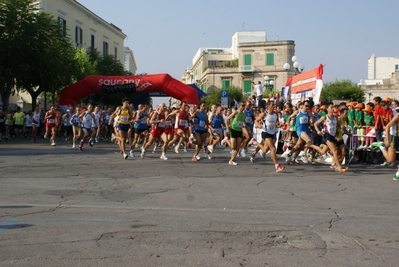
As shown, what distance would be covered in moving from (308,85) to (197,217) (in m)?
14.6

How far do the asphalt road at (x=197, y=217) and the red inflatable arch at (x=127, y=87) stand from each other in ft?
59.7

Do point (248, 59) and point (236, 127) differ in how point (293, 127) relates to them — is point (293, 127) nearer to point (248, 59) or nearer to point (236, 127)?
point (236, 127)

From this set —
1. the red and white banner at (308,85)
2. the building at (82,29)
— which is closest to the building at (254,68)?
the building at (82,29)

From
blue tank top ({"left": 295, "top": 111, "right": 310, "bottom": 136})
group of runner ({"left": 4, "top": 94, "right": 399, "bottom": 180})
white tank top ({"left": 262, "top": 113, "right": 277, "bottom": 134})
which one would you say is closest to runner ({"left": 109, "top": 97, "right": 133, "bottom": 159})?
group of runner ({"left": 4, "top": 94, "right": 399, "bottom": 180})

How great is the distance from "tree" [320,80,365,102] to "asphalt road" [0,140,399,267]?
57876mm

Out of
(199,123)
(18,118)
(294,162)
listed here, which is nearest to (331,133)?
(294,162)

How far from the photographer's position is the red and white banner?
66.0ft

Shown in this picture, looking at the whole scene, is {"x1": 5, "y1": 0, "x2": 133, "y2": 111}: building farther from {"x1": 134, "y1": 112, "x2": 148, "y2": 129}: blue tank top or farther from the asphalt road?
the asphalt road

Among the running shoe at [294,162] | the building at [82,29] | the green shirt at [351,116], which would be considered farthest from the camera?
the building at [82,29]

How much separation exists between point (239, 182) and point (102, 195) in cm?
325

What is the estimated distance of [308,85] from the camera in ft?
70.8

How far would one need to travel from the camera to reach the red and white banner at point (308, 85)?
66.0 feet

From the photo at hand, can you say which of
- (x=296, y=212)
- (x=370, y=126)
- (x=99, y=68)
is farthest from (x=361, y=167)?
(x=99, y=68)

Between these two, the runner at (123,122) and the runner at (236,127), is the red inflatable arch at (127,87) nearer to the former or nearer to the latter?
the runner at (123,122)
